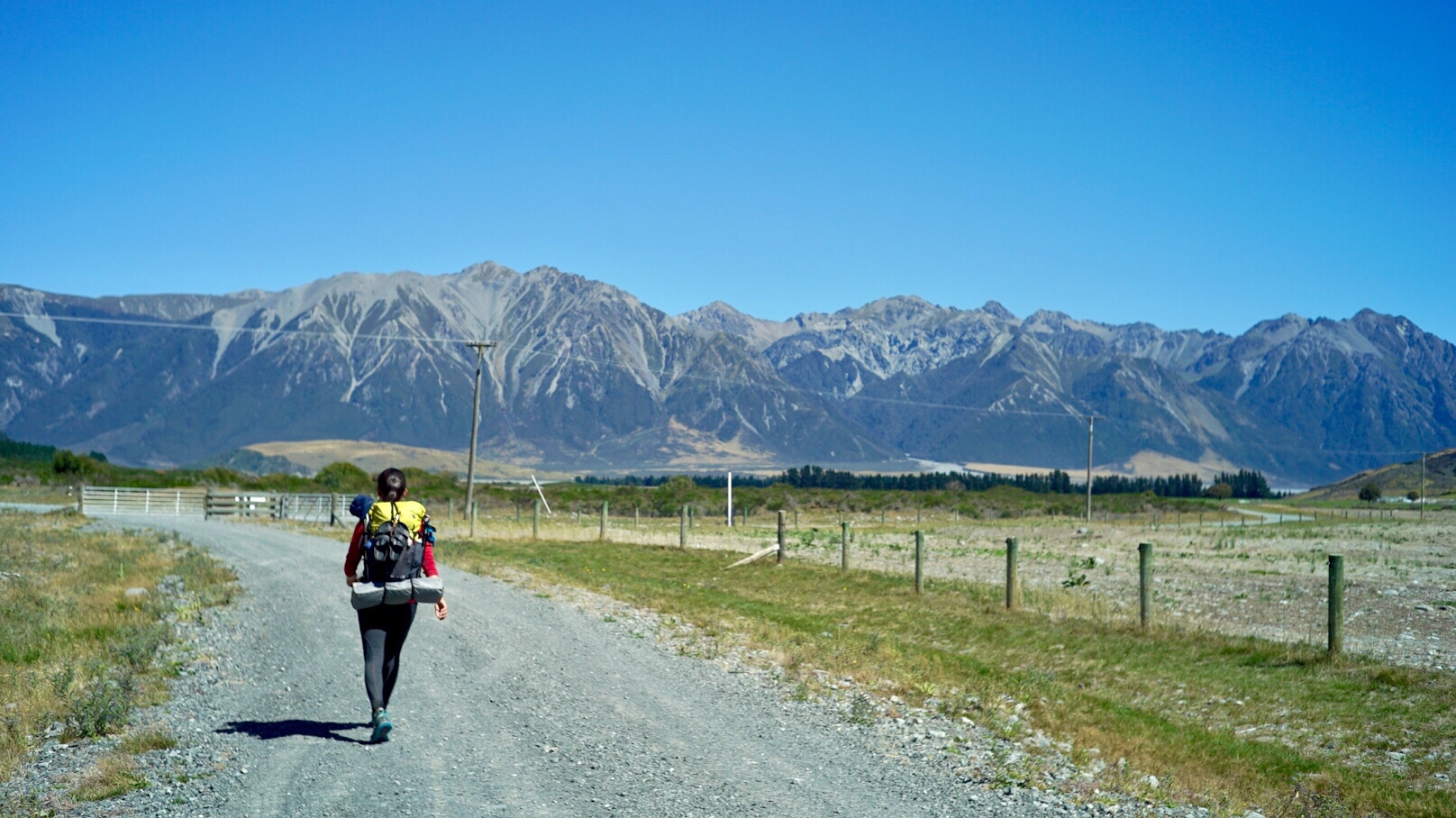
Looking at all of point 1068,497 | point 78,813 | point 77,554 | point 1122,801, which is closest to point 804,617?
point 1122,801

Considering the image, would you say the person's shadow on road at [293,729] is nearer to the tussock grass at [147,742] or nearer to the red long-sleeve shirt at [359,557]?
the tussock grass at [147,742]

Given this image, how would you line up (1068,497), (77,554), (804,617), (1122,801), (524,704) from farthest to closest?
(1068,497)
(77,554)
(804,617)
(524,704)
(1122,801)

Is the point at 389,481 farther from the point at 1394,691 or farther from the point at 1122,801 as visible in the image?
the point at 1394,691

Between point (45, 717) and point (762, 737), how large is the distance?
20.7ft

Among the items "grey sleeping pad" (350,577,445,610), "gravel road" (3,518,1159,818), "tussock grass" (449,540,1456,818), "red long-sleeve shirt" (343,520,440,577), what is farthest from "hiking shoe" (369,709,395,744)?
"tussock grass" (449,540,1456,818)

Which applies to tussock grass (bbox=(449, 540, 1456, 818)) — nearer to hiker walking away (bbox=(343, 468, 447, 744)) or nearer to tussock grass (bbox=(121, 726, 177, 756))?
hiker walking away (bbox=(343, 468, 447, 744))

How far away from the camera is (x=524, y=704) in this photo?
11102 millimetres

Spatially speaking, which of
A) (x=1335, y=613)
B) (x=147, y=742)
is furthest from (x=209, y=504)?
(x=1335, y=613)

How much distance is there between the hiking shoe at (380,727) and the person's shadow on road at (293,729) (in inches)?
4.2

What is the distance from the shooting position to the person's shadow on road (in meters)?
9.55

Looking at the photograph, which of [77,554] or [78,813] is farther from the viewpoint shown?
[77,554]

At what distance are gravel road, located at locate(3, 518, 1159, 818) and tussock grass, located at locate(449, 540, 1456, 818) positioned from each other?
1.92m

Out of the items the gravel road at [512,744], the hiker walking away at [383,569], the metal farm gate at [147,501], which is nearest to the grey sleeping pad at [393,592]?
the hiker walking away at [383,569]

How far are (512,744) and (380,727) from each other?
1093 mm
